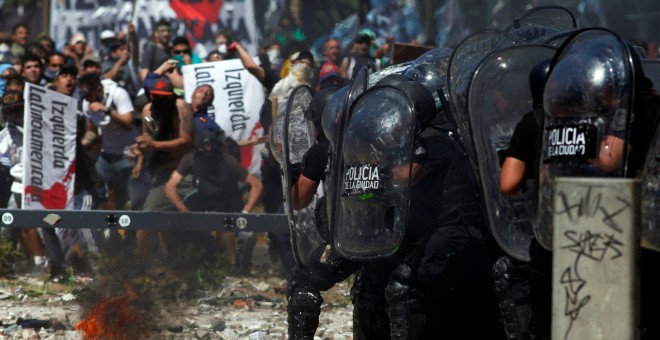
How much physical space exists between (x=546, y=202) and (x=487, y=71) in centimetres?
92

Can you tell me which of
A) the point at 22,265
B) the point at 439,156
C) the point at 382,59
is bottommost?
the point at 22,265

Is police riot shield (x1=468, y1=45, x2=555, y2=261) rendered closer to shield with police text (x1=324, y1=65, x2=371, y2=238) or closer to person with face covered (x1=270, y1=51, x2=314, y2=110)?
shield with police text (x1=324, y1=65, x2=371, y2=238)

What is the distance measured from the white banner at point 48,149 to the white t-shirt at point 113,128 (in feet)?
1.30

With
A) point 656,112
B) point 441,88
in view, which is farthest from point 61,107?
point 656,112

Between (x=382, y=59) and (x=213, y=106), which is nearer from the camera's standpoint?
(x=213, y=106)

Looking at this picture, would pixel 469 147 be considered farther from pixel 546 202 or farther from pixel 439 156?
pixel 546 202

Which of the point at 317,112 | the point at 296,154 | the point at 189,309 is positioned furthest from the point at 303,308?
the point at 189,309

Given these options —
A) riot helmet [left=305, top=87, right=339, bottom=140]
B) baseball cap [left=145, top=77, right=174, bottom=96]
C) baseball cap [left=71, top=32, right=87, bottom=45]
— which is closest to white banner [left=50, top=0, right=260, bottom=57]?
baseball cap [left=71, top=32, right=87, bottom=45]

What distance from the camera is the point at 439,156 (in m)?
5.83

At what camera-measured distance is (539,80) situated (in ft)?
16.1

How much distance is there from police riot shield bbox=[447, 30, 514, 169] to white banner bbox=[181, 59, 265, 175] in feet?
15.0

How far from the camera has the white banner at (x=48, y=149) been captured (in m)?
10.6

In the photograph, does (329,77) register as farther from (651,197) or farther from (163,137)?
(651,197)

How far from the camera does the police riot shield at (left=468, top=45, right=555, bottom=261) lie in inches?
214
